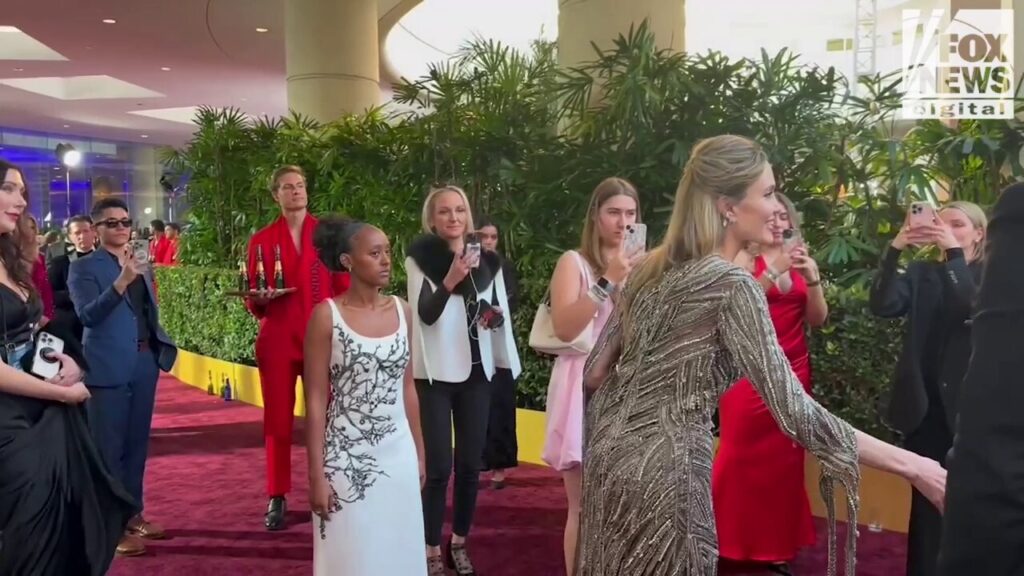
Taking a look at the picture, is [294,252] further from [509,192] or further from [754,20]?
[754,20]

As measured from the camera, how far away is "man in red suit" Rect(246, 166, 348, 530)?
453 centimetres

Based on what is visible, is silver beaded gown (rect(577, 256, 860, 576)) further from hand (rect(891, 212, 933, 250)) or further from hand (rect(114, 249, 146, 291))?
hand (rect(114, 249, 146, 291))

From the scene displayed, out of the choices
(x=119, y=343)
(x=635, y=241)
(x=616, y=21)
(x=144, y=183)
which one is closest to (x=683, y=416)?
(x=635, y=241)

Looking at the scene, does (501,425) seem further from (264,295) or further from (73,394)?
(73,394)

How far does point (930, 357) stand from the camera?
3.03m

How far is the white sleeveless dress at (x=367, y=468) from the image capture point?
270 cm

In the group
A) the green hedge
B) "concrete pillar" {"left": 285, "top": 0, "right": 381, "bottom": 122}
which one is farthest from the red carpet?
"concrete pillar" {"left": 285, "top": 0, "right": 381, "bottom": 122}

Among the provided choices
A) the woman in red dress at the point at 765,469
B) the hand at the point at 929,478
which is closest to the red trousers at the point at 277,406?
the woman in red dress at the point at 765,469

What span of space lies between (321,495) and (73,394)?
0.77 metres

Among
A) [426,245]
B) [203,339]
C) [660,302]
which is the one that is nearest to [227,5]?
[203,339]

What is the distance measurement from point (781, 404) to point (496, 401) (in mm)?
3369

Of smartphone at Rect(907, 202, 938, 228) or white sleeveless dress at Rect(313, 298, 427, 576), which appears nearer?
white sleeveless dress at Rect(313, 298, 427, 576)

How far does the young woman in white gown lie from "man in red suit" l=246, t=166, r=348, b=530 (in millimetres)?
1758

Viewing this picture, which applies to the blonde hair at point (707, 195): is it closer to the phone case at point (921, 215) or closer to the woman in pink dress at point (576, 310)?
the woman in pink dress at point (576, 310)
